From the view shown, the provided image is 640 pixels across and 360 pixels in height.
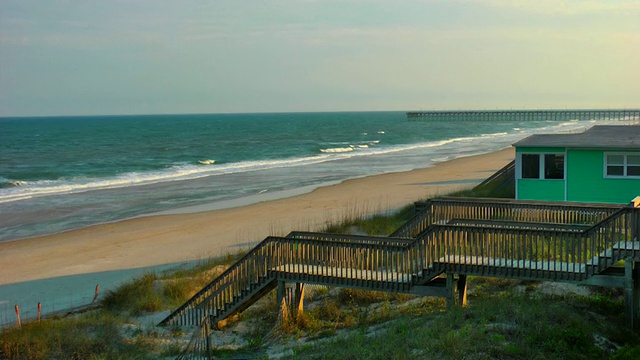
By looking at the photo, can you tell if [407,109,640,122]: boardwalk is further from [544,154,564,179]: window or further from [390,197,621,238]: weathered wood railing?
[390,197,621,238]: weathered wood railing

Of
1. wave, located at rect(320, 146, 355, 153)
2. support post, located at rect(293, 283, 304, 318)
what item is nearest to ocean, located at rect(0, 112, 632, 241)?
wave, located at rect(320, 146, 355, 153)

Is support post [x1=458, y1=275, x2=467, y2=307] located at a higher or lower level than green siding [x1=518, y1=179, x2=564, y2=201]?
lower

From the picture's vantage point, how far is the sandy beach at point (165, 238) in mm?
21594

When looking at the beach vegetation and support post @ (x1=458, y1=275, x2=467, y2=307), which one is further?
the beach vegetation

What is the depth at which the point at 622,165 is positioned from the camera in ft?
75.0

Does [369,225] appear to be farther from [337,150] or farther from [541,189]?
[337,150]

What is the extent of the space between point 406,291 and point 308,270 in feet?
6.63

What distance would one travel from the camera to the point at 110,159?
237 ft

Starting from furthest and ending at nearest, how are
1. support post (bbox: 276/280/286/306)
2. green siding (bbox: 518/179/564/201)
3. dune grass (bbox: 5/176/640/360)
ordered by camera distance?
green siding (bbox: 518/179/564/201)
support post (bbox: 276/280/286/306)
dune grass (bbox: 5/176/640/360)

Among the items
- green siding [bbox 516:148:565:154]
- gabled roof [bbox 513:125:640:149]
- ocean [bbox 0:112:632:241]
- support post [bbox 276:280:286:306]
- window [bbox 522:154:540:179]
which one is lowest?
ocean [bbox 0:112:632:241]

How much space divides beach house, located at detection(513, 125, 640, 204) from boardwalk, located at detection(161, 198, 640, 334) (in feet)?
27.5

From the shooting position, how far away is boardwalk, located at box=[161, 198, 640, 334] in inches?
511

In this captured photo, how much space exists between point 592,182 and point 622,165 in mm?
1042

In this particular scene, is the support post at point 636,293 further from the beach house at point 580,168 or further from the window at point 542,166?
→ the window at point 542,166
